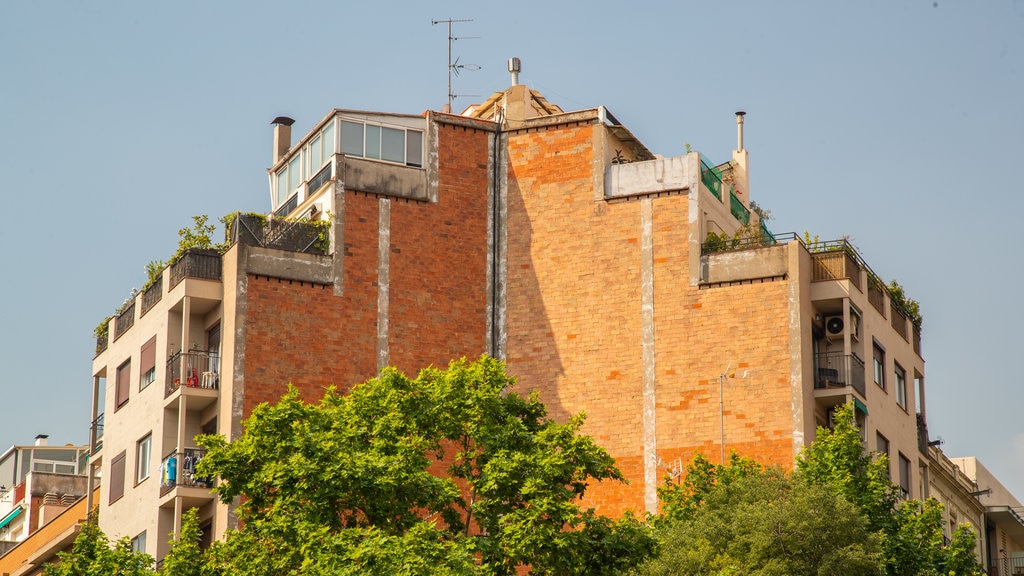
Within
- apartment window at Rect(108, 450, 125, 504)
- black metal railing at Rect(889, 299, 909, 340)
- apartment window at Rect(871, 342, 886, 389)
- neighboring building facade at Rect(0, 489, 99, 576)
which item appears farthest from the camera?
neighboring building facade at Rect(0, 489, 99, 576)

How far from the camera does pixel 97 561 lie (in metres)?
45.2

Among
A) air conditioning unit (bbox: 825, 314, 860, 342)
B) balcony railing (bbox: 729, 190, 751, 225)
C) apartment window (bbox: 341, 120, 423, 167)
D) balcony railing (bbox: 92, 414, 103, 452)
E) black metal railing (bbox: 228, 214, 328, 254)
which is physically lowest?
balcony railing (bbox: 92, 414, 103, 452)

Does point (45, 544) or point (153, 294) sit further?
point (45, 544)

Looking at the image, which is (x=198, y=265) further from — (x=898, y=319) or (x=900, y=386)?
(x=900, y=386)

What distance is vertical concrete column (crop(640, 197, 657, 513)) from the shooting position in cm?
5512

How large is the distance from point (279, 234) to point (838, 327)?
16.3 m

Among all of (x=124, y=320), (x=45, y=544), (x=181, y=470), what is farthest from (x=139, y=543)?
(x=45, y=544)

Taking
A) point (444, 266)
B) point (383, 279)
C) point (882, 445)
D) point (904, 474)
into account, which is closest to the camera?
point (383, 279)

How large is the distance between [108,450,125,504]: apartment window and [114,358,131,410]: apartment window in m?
1.71

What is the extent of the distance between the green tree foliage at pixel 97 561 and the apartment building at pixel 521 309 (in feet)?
23.2

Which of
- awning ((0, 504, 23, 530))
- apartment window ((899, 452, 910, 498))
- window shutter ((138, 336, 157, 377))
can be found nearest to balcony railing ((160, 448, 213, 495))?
window shutter ((138, 336, 157, 377))

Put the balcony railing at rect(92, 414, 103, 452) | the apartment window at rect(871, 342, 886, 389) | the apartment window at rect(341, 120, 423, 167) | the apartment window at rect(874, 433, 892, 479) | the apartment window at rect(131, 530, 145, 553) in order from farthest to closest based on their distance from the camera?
the balcony railing at rect(92, 414, 103, 452)
the apartment window at rect(341, 120, 423, 167)
the apartment window at rect(871, 342, 886, 389)
the apartment window at rect(874, 433, 892, 479)
the apartment window at rect(131, 530, 145, 553)

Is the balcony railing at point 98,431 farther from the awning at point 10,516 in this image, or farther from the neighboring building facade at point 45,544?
the awning at point 10,516

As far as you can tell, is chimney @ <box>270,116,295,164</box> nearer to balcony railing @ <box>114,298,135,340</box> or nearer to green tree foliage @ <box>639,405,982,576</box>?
balcony railing @ <box>114,298,135,340</box>
